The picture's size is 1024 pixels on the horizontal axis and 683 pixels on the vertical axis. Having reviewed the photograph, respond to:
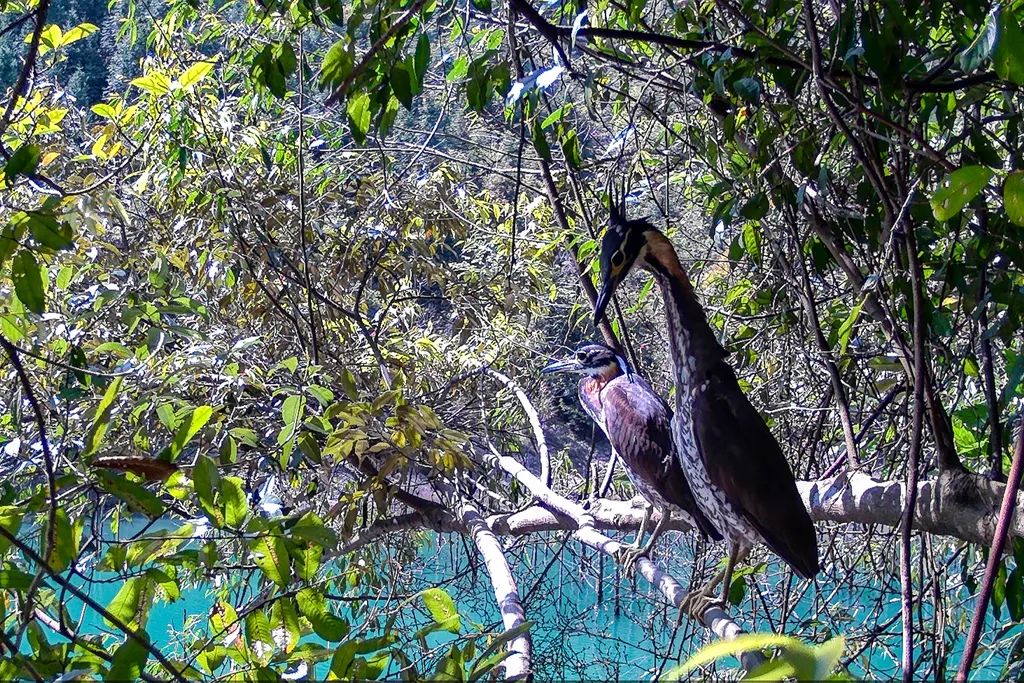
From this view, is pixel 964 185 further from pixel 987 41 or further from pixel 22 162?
pixel 22 162

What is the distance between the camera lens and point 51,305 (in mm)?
2189

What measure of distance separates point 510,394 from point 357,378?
0.58m

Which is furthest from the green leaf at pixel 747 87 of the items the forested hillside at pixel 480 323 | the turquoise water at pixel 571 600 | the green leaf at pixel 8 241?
the turquoise water at pixel 571 600

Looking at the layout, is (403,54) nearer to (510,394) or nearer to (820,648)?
(820,648)

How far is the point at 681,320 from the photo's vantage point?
199 cm

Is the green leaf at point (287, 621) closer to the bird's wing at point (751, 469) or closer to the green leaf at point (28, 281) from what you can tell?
the green leaf at point (28, 281)

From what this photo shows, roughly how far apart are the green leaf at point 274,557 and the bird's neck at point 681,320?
4.07 ft

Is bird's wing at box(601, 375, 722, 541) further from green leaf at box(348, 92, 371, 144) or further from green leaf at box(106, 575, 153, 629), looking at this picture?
green leaf at box(106, 575, 153, 629)

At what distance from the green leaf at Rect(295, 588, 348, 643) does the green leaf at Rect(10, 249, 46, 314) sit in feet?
1.44

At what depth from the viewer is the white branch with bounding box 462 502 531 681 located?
1.32 meters

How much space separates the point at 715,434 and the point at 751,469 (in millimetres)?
98

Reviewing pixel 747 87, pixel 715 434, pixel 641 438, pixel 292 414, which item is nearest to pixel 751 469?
pixel 715 434

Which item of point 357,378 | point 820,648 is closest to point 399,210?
point 357,378

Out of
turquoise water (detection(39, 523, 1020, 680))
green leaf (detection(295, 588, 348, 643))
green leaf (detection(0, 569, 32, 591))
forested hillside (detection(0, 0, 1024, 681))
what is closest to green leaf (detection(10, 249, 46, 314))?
forested hillside (detection(0, 0, 1024, 681))
